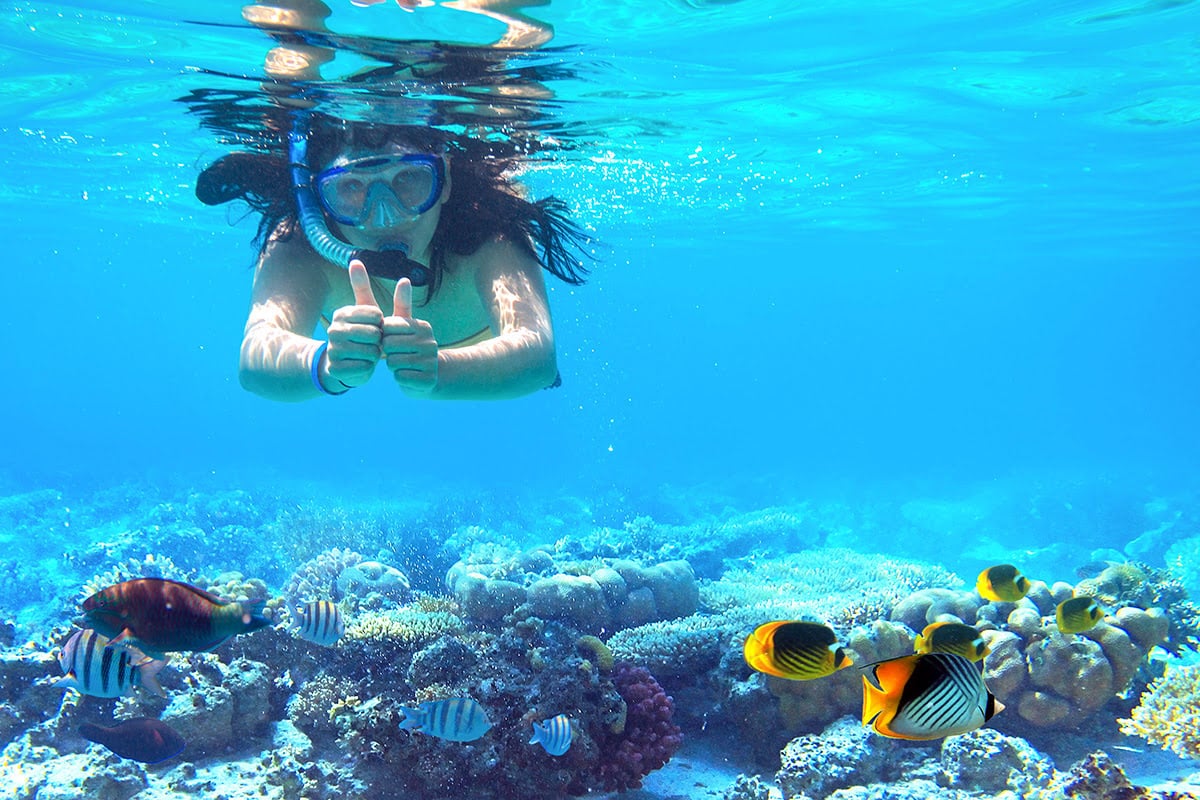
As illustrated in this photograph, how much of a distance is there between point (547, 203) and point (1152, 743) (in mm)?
6653

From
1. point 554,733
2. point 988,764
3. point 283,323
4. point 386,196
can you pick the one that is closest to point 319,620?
point 554,733

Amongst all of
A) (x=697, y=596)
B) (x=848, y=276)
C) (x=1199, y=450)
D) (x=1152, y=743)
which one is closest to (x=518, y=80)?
(x=697, y=596)

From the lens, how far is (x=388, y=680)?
5.82m

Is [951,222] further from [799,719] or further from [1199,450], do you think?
[1199,450]

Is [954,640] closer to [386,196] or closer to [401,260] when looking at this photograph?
[401,260]

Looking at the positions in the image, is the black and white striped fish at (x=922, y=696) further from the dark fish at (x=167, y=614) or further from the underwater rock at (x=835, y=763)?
the underwater rock at (x=835, y=763)

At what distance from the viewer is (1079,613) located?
476 cm

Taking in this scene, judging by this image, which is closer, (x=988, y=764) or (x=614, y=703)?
(x=988, y=764)

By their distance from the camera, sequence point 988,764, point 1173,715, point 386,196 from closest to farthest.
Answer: point 988,764, point 386,196, point 1173,715

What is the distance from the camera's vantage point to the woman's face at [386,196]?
16.4ft

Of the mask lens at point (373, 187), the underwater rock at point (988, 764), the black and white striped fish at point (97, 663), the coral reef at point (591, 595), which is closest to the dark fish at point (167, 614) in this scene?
the black and white striped fish at point (97, 663)

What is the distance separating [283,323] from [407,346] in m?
2.08

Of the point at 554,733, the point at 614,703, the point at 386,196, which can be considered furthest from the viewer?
the point at 614,703

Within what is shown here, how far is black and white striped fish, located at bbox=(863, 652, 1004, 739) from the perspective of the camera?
2424mm
